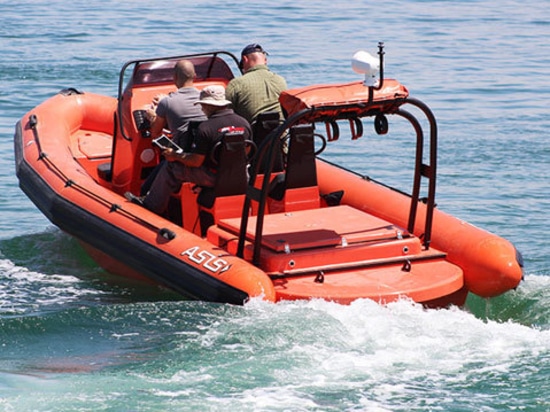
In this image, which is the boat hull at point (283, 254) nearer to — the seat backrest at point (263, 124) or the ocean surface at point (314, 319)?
the ocean surface at point (314, 319)

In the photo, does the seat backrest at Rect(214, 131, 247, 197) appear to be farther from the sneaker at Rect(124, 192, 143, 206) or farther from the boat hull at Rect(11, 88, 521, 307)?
the sneaker at Rect(124, 192, 143, 206)

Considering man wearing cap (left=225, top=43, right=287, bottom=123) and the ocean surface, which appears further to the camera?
man wearing cap (left=225, top=43, right=287, bottom=123)

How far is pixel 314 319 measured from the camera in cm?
652

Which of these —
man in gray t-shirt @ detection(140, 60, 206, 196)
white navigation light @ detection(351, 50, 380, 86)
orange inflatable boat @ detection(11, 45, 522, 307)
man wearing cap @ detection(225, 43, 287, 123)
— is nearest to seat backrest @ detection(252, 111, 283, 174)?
orange inflatable boat @ detection(11, 45, 522, 307)

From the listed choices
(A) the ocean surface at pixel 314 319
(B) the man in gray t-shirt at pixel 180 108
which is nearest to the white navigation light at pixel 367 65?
(A) the ocean surface at pixel 314 319

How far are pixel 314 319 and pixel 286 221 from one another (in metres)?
1.10

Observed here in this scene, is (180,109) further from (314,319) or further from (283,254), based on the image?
(314,319)

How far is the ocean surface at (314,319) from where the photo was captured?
582 centimetres

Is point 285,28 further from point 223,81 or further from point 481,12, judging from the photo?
point 223,81

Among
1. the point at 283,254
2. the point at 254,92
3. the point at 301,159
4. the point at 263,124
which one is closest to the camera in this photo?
the point at 283,254

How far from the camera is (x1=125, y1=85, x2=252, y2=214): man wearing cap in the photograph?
739 cm

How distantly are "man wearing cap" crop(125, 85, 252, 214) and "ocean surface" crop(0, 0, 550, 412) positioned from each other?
0.74 metres

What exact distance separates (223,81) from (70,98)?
1.60 m

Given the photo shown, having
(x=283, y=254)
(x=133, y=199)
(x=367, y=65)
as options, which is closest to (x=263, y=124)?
(x=133, y=199)
